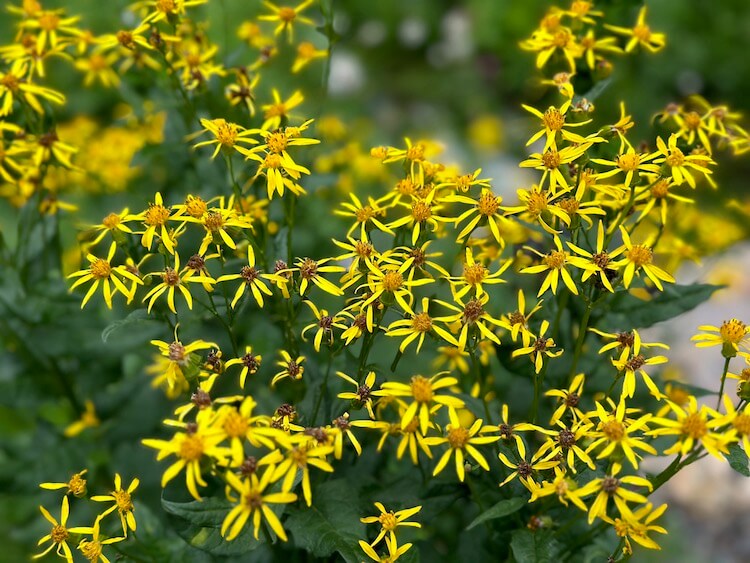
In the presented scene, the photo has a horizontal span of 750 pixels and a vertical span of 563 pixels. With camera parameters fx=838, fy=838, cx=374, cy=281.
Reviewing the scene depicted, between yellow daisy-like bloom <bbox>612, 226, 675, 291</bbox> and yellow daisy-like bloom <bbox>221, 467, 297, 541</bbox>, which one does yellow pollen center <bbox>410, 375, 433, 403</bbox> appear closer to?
yellow daisy-like bloom <bbox>221, 467, 297, 541</bbox>

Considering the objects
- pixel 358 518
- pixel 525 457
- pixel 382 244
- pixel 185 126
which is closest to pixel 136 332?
pixel 185 126

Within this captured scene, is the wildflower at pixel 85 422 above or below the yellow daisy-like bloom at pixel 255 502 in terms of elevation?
below

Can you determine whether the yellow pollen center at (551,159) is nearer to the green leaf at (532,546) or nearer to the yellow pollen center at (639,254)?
the yellow pollen center at (639,254)

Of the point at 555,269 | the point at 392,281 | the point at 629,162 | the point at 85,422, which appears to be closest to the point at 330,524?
the point at 392,281

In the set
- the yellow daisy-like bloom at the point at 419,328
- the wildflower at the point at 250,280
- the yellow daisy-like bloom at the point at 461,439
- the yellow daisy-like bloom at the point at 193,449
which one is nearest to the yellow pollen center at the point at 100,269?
the wildflower at the point at 250,280

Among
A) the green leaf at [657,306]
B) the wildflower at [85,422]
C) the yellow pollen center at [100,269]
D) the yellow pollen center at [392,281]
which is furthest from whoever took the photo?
the wildflower at [85,422]
